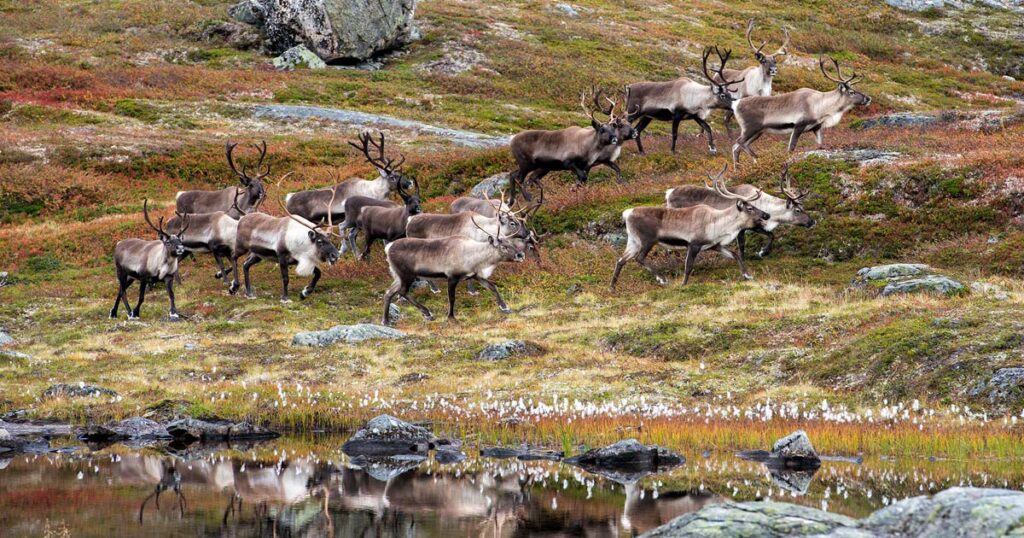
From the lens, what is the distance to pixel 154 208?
125 ft

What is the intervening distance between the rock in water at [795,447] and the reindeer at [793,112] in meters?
19.9

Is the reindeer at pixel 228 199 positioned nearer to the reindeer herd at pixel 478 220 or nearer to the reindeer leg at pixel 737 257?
the reindeer herd at pixel 478 220

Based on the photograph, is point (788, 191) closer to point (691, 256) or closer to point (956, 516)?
point (691, 256)

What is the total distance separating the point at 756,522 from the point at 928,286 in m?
16.0

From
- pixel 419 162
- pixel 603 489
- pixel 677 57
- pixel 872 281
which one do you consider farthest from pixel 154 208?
pixel 677 57

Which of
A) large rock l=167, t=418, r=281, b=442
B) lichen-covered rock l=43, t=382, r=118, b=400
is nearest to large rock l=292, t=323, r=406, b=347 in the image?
lichen-covered rock l=43, t=382, r=118, b=400

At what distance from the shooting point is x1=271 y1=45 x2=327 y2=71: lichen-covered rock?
63.7 metres

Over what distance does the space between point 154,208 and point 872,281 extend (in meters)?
24.6

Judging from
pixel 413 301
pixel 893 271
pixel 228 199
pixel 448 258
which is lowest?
pixel 228 199

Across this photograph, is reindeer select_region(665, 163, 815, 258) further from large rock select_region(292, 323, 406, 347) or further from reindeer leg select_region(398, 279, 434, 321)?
large rock select_region(292, 323, 406, 347)

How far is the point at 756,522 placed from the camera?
743 cm

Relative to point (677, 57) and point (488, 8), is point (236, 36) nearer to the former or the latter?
point (488, 8)

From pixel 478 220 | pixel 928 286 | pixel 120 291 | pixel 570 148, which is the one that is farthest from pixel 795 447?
pixel 570 148

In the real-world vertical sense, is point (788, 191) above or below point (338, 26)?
above
